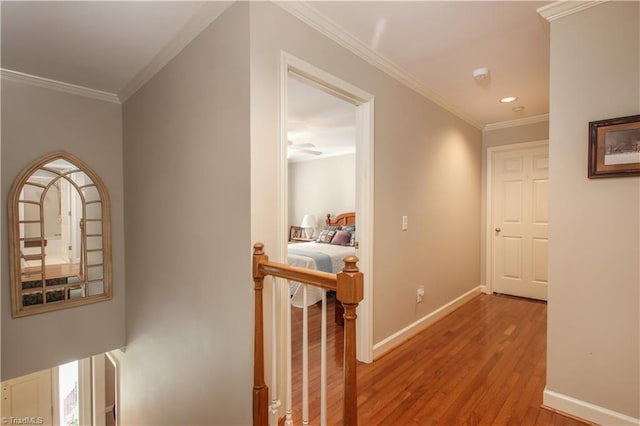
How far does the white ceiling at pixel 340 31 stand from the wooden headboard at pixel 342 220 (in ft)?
11.2

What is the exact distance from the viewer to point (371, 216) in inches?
94.0

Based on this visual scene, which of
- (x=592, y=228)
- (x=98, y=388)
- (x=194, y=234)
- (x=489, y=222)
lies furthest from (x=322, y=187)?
(x=592, y=228)

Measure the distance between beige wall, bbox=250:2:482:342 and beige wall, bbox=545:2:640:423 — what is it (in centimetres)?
113

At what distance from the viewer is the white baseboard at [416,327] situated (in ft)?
8.24

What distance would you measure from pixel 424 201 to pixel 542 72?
1500 mm

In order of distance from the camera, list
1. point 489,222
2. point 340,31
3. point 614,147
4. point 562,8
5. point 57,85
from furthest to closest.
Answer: point 489,222 < point 57,85 < point 340,31 < point 562,8 < point 614,147

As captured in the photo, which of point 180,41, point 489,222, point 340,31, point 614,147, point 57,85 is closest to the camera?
point 614,147

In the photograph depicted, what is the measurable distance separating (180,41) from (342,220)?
4552mm

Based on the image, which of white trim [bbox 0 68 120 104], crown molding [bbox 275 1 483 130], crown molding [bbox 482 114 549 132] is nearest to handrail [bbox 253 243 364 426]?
crown molding [bbox 275 1 483 130]

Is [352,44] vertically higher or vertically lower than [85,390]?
higher

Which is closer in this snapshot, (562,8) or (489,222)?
(562,8)

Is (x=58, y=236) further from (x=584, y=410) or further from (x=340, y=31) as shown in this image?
(x=584, y=410)

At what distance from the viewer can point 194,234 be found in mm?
2076

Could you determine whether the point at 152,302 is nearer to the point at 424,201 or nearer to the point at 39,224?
the point at 39,224
